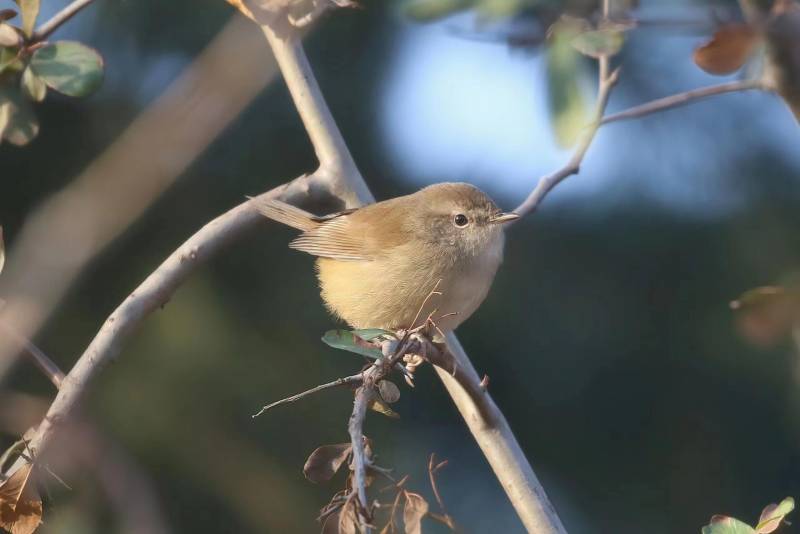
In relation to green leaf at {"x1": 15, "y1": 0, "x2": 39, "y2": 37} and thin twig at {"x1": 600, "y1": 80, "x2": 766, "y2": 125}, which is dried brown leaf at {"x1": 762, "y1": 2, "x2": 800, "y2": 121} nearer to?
thin twig at {"x1": 600, "y1": 80, "x2": 766, "y2": 125}

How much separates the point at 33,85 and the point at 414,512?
1.34m

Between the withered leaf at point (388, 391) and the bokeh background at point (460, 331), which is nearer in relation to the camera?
the withered leaf at point (388, 391)

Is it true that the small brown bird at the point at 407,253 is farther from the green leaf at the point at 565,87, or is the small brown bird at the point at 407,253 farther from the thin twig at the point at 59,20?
the green leaf at the point at 565,87

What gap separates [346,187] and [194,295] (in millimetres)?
1855

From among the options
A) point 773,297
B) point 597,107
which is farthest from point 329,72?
point 773,297

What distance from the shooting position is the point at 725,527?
181cm

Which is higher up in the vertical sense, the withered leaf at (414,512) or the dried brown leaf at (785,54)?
the dried brown leaf at (785,54)

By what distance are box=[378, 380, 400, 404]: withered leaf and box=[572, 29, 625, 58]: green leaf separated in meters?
0.71

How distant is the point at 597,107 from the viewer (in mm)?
1773

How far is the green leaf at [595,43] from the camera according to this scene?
164 cm

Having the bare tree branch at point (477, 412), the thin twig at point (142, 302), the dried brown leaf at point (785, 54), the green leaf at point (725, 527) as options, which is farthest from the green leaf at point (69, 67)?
the green leaf at point (725, 527)

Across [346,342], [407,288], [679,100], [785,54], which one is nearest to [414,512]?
[346,342]

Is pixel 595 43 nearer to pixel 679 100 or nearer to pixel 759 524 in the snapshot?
pixel 679 100

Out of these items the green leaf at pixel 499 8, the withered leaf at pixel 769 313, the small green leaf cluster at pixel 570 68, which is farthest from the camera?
the small green leaf cluster at pixel 570 68
